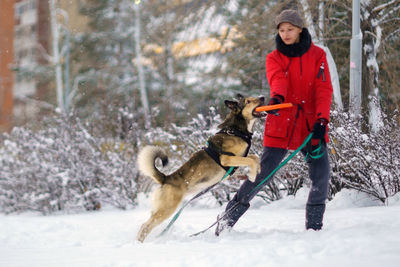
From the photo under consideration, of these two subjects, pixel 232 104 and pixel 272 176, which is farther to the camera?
pixel 232 104

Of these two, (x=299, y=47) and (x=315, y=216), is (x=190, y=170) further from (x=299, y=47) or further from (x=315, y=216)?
(x=299, y=47)

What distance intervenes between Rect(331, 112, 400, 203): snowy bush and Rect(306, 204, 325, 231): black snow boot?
72.2 inches

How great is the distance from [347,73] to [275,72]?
795 centimetres

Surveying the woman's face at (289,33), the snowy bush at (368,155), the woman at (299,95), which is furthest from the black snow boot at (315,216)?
the snowy bush at (368,155)

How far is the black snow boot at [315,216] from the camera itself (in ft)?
12.9

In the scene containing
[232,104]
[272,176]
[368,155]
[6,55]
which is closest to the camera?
[272,176]

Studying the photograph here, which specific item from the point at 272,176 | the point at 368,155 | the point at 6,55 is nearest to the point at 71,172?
the point at 272,176

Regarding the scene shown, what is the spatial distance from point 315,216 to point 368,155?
2.06 metres

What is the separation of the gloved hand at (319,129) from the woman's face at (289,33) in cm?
75

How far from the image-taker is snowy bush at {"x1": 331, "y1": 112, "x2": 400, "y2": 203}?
550cm

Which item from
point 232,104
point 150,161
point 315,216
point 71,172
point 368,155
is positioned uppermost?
point 232,104

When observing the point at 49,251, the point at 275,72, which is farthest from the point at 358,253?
the point at 49,251

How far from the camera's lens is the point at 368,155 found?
5.59m

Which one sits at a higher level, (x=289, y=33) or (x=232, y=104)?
(x=289, y=33)
